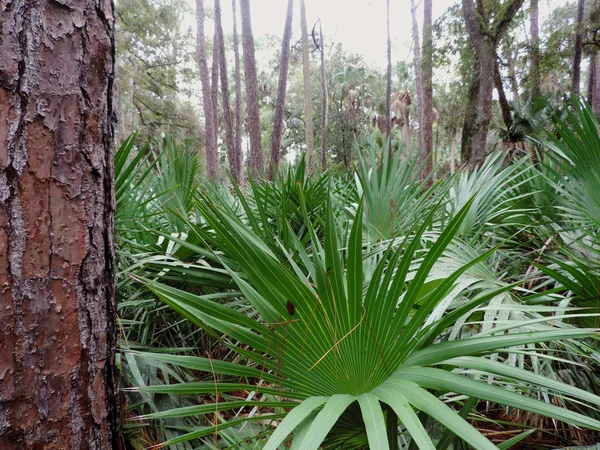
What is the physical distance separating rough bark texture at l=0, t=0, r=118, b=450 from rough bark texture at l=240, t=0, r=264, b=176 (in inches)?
301

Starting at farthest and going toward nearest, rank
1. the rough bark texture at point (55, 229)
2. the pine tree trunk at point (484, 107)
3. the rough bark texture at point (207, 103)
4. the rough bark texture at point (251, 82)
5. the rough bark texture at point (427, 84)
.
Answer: the rough bark texture at point (207, 103) → the rough bark texture at point (427, 84) → the rough bark texture at point (251, 82) → the pine tree trunk at point (484, 107) → the rough bark texture at point (55, 229)

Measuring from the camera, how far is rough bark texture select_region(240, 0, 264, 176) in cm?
889

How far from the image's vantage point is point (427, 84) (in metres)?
12.1

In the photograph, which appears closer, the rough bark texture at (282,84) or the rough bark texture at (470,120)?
the rough bark texture at (470,120)

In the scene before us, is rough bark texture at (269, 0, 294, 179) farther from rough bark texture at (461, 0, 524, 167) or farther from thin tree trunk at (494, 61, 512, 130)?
thin tree trunk at (494, 61, 512, 130)

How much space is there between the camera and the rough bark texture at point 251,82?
8.89 metres

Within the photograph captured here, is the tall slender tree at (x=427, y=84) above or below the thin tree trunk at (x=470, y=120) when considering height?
above

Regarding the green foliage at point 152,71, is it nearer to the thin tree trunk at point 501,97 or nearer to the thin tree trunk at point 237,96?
the thin tree trunk at point 237,96

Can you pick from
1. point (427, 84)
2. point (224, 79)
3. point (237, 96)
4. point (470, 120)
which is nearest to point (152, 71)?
point (237, 96)

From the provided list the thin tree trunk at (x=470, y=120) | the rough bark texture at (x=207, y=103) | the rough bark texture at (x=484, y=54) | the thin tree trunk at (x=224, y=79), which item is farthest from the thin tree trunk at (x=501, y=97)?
the rough bark texture at (x=207, y=103)

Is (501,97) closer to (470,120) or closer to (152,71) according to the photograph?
(470,120)

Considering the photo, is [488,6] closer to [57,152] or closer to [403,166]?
[403,166]

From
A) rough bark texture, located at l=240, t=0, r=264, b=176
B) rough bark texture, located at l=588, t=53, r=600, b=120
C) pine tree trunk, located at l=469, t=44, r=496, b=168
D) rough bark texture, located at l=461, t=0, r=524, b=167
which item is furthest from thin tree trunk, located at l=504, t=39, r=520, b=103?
rough bark texture, located at l=240, t=0, r=264, b=176

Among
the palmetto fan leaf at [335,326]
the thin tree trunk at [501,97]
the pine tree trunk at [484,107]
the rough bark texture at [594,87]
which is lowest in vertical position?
the palmetto fan leaf at [335,326]
